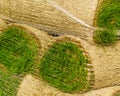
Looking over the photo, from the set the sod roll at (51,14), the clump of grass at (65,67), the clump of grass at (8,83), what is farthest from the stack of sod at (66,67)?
the clump of grass at (8,83)

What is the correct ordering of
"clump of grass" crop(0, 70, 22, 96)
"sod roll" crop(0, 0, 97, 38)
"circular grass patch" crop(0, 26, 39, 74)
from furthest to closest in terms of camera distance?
"clump of grass" crop(0, 70, 22, 96) → "circular grass patch" crop(0, 26, 39, 74) → "sod roll" crop(0, 0, 97, 38)

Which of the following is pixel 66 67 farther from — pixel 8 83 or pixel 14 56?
pixel 8 83

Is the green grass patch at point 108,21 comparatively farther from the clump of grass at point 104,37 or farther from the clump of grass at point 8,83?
the clump of grass at point 8,83

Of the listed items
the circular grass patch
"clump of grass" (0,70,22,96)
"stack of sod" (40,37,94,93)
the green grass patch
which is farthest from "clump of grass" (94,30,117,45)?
"clump of grass" (0,70,22,96)

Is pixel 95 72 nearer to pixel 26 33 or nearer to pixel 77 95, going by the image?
pixel 77 95

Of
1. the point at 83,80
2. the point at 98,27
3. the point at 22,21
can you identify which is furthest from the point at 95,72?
the point at 22,21

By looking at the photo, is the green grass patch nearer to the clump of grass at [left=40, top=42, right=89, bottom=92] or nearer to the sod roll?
the sod roll
